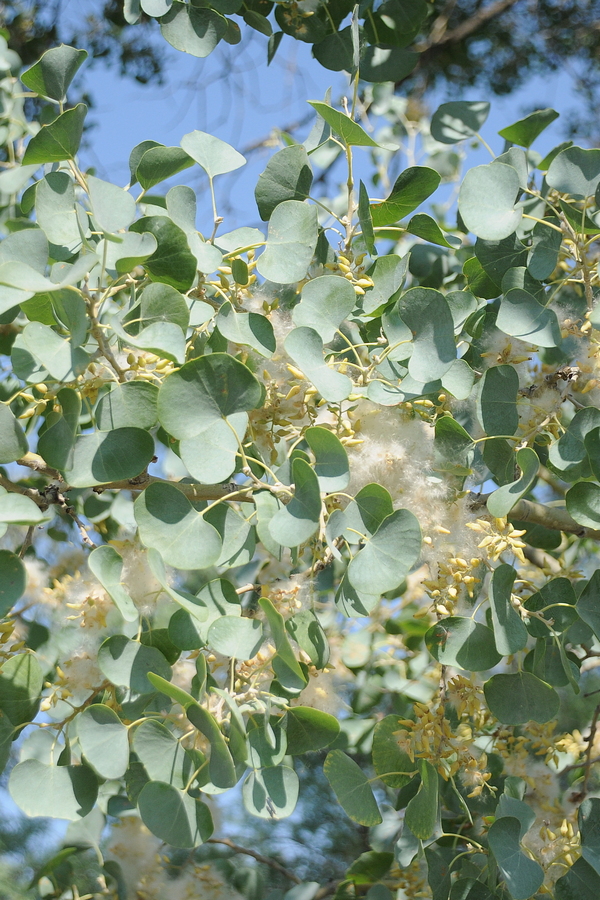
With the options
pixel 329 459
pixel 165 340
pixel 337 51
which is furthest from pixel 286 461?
pixel 337 51

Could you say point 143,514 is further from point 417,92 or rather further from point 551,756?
point 417,92

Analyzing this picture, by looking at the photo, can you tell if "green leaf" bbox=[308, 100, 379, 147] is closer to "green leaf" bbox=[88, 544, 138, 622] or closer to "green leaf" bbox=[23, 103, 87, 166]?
"green leaf" bbox=[23, 103, 87, 166]

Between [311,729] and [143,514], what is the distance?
0.27 m

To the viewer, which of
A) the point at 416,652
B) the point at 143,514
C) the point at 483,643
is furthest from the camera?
the point at 416,652

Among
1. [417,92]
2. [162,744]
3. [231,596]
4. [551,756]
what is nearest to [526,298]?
[231,596]

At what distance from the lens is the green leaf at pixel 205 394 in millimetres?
659

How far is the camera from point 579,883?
2.82 ft

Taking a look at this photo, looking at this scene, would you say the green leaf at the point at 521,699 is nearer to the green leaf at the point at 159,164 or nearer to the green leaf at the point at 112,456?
the green leaf at the point at 112,456

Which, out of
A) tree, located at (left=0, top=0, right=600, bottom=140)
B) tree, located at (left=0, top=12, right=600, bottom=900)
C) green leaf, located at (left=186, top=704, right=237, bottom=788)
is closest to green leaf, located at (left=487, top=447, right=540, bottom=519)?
tree, located at (left=0, top=12, right=600, bottom=900)

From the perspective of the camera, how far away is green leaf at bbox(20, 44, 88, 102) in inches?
31.7

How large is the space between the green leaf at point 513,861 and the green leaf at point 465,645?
6.5 inches

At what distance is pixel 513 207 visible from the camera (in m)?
0.83

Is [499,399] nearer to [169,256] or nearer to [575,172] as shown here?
[575,172]

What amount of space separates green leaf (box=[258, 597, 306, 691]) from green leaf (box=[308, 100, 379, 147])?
0.45 meters
